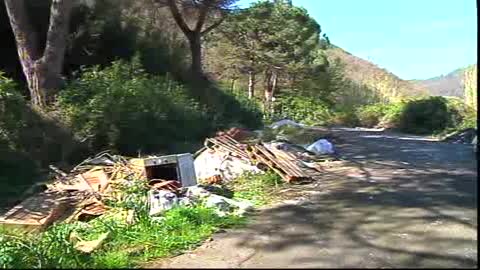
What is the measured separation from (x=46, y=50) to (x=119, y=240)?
7.94 metres

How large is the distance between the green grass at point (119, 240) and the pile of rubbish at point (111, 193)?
289 mm

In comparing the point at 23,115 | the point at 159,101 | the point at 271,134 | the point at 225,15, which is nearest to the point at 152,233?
the point at 23,115

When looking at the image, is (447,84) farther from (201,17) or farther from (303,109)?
(201,17)

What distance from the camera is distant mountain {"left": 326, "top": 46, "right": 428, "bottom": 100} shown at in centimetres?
4194

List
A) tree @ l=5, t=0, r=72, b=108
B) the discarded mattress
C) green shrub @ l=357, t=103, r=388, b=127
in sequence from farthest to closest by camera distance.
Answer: green shrub @ l=357, t=103, r=388, b=127
tree @ l=5, t=0, r=72, b=108
the discarded mattress

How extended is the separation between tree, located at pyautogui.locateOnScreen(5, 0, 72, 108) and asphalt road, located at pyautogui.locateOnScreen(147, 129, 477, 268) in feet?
19.0

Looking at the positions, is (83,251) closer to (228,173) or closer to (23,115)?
(228,173)

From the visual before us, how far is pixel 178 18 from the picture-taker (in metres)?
20.7

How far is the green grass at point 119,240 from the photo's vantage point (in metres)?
5.18

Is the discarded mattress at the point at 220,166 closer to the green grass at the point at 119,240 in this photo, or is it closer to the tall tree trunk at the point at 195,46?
the green grass at the point at 119,240

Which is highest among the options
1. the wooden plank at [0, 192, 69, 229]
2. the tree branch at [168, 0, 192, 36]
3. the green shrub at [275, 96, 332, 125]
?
the tree branch at [168, 0, 192, 36]

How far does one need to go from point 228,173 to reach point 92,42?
7.51 m

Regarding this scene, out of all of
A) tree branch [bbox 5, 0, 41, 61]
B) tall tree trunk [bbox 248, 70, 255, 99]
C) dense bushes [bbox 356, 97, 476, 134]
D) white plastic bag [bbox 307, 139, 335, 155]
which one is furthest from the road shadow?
tall tree trunk [bbox 248, 70, 255, 99]

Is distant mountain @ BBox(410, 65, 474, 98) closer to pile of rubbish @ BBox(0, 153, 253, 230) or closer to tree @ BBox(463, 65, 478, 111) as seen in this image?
tree @ BBox(463, 65, 478, 111)
